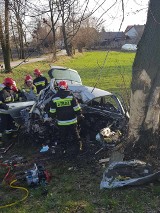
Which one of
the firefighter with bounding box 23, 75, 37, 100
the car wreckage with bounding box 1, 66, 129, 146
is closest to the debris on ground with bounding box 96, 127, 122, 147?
the car wreckage with bounding box 1, 66, 129, 146

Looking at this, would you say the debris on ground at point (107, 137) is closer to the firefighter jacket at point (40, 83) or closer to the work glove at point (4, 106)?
the work glove at point (4, 106)

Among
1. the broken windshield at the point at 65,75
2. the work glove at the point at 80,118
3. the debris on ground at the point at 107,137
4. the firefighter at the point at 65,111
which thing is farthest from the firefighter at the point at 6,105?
the debris on ground at the point at 107,137

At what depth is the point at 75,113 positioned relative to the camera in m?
7.67

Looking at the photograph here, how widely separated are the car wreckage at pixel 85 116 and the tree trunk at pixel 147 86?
124 centimetres

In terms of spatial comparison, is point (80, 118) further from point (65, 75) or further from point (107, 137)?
point (65, 75)

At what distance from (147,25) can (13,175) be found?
396 cm

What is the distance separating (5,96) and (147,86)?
4624mm

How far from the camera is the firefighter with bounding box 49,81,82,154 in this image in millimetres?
7600

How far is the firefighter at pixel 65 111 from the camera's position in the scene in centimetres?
760

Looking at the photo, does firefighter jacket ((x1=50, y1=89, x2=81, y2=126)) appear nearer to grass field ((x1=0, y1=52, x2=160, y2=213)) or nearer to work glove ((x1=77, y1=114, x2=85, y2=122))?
work glove ((x1=77, y1=114, x2=85, y2=122))

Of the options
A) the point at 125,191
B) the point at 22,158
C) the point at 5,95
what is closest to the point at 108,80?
the point at 5,95

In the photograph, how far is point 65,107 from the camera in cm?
762

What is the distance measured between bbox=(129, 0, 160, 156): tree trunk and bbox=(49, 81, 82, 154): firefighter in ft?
5.05

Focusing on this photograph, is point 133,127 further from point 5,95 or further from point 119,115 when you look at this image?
point 5,95
